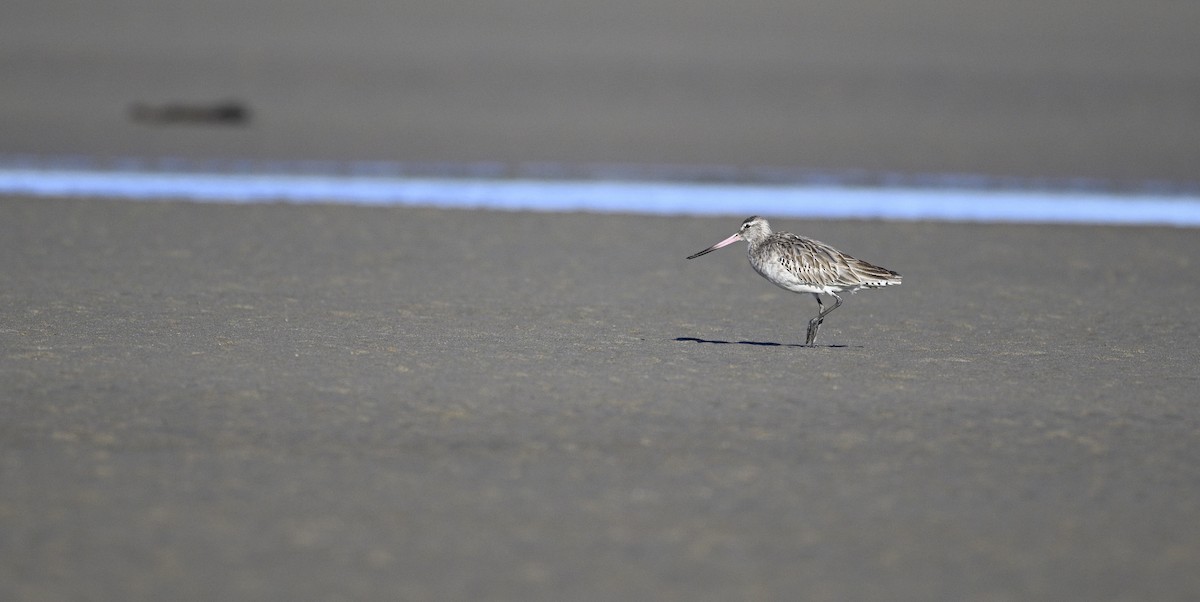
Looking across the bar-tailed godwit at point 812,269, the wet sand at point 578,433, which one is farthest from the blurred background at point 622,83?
the bar-tailed godwit at point 812,269

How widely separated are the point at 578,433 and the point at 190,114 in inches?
692

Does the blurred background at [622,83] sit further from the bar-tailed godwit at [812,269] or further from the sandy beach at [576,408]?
the bar-tailed godwit at [812,269]

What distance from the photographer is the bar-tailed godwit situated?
890cm

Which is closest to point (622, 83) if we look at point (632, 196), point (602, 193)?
point (602, 193)

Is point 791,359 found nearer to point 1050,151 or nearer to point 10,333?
point 10,333

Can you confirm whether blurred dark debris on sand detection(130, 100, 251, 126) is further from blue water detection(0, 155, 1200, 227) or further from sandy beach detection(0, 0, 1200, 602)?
blue water detection(0, 155, 1200, 227)

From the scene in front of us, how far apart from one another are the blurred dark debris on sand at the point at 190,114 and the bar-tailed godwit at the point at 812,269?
14840 mm

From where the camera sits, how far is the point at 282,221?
46.1 ft

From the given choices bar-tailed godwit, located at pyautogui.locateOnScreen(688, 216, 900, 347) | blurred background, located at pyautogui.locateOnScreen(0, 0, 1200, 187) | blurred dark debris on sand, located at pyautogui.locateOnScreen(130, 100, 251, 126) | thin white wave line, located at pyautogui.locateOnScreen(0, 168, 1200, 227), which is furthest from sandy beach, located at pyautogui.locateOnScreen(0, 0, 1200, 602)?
blurred dark debris on sand, located at pyautogui.locateOnScreen(130, 100, 251, 126)

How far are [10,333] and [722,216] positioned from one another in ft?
26.3

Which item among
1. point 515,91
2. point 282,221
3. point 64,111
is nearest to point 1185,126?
point 515,91

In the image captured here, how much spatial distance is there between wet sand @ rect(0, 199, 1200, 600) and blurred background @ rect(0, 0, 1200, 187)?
29.6 feet

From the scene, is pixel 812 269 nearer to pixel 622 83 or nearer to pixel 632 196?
pixel 632 196

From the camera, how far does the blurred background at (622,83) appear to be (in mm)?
20969
